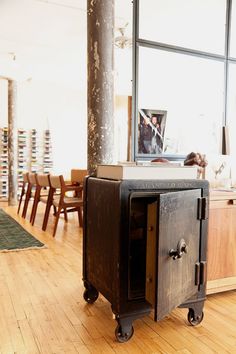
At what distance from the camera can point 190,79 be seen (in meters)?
2.79

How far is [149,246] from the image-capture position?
156cm

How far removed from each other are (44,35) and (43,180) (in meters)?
2.24

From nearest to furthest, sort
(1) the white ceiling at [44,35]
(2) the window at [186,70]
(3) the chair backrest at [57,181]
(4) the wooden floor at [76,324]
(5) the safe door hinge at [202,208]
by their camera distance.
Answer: (4) the wooden floor at [76,324], (5) the safe door hinge at [202,208], (2) the window at [186,70], (1) the white ceiling at [44,35], (3) the chair backrest at [57,181]

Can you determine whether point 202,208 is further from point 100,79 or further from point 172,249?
point 100,79

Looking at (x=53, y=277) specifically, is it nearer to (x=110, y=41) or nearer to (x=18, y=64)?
(x=110, y=41)

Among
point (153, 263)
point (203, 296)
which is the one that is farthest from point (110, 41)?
point (203, 296)

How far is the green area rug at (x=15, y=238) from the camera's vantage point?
3555 millimetres

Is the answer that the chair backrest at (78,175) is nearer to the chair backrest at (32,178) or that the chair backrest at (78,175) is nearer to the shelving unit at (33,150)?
the chair backrest at (32,178)

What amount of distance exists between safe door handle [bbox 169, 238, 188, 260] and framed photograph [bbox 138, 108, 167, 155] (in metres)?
1.08

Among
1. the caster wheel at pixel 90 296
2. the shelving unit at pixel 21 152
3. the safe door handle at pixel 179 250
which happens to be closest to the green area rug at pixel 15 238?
the caster wheel at pixel 90 296

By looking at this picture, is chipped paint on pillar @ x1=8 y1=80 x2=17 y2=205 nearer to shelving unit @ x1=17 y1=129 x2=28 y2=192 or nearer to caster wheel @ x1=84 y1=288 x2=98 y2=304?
shelving unit @ x1=17 y1=129 x2=28 y2=192

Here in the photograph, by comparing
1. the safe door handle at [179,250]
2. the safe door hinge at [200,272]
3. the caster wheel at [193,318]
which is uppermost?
the safe door handle at [179,250]

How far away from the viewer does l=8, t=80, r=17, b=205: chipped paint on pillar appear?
23.8 feet

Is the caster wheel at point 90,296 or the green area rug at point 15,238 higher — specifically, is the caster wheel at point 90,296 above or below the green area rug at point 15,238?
above
